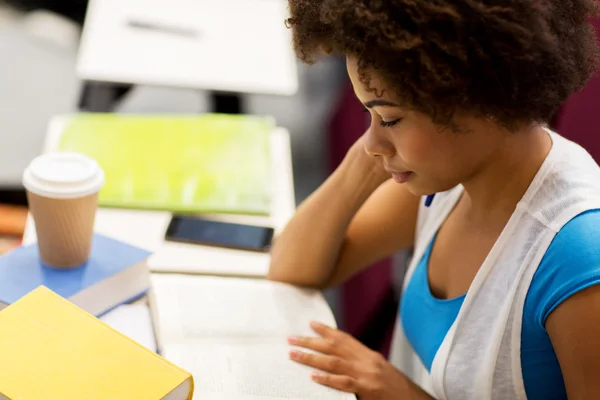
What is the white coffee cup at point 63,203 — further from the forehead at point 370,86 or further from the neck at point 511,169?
the neck at point 511,169

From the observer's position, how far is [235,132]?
1.54 metres

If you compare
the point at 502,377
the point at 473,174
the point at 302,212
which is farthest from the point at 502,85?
the point at 302,212

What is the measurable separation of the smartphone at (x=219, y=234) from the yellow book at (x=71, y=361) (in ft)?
1.43

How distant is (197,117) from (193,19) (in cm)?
48

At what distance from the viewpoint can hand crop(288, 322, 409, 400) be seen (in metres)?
1.03

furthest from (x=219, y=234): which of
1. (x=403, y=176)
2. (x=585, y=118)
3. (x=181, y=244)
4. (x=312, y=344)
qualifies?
(x=585, y=118)

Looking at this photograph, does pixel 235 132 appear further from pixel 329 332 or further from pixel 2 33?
pixel 2 33

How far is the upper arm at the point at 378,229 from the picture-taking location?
4.05 ft

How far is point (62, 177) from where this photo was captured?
0.95 metres

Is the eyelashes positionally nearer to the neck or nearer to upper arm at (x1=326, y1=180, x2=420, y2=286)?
the neck

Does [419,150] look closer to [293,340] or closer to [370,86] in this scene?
[370,86]

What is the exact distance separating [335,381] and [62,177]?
450 mm

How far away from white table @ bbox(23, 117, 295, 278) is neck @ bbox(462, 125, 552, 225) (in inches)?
16.4

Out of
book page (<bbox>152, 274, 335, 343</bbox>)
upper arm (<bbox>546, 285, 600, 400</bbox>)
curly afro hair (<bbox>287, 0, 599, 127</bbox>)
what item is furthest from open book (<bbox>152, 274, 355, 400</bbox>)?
curly afro hair (<bbox>287, 0, 599, 127</bbox>)
